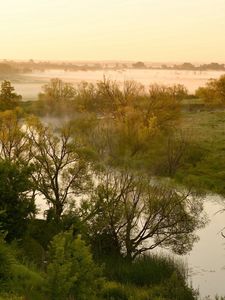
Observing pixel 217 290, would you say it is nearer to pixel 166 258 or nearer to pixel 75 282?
pixel 166 258

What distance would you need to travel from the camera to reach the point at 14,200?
27000mm

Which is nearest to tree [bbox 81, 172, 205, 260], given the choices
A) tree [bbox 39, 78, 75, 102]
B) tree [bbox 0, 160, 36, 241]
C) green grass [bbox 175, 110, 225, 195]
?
tree [bbox 0, 160, 36, 241]

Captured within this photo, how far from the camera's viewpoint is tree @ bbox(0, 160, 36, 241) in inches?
1043

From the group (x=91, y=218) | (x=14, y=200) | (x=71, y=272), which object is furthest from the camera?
(x=91, y=218)

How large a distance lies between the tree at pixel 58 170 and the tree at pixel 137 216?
287 centimetres

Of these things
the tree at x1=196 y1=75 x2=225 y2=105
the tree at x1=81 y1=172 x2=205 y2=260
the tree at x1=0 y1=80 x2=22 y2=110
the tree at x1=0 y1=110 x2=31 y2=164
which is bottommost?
the tree at x1=81 y1=172 x2=205 y2=260

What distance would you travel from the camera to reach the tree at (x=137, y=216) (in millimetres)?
27688

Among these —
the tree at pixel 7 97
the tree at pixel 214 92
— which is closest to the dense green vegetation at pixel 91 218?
the tree at pixel 7 97

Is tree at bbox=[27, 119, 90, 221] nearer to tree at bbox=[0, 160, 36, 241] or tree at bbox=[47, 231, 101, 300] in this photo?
tree at bbox=[0, 160, 36, 241]

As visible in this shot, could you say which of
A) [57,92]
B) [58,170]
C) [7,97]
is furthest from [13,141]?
[57,92]

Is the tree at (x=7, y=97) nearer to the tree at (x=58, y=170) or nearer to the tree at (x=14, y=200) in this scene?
the tree at (x=58, y=170)

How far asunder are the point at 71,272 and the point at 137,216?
983 centimetres

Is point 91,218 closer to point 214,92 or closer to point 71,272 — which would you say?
point 71,272

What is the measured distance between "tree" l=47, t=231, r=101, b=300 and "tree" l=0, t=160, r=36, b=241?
7900 mm
